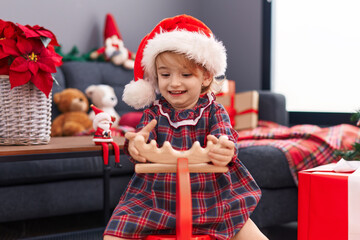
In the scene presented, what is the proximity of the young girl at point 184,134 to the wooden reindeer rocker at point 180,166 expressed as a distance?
0.42 ft

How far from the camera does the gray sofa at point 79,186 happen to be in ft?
5.67

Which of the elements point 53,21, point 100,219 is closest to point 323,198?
point 100,219

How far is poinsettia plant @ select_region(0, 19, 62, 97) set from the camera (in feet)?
3.90

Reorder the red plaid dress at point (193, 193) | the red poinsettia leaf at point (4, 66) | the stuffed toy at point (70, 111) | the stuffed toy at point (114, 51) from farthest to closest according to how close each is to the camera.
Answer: the stuffed toy at point (114, 51) → the stuffed toy at point (70, 111) → the red poinsettia leaf at point (4, 66) → the red plaid dress at point (193, 193)

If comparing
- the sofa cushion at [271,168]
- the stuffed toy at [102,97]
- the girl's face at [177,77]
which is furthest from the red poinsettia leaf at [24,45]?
the stuffed toy at [102,97]

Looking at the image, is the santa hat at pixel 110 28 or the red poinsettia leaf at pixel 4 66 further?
the santa hat at pixel 110 28

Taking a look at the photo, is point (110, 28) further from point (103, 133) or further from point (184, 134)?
point (184, 134)

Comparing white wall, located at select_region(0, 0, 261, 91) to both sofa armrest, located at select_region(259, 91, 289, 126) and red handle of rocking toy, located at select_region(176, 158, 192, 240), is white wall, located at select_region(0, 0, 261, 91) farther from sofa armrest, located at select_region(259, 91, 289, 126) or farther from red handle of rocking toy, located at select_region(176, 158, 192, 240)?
red handle of rocking toy, located at select_region(176, 158, 192, 240)

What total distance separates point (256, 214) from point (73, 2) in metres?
1.82

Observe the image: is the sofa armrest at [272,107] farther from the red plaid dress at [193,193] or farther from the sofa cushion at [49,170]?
the red plaid dress at [193,193]

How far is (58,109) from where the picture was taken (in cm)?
232

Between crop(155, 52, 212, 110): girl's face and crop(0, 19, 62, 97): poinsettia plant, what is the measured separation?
0.36m

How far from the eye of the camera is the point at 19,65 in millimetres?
1189

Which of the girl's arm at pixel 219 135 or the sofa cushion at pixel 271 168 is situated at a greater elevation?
the girl's arm at pixel 219 135
